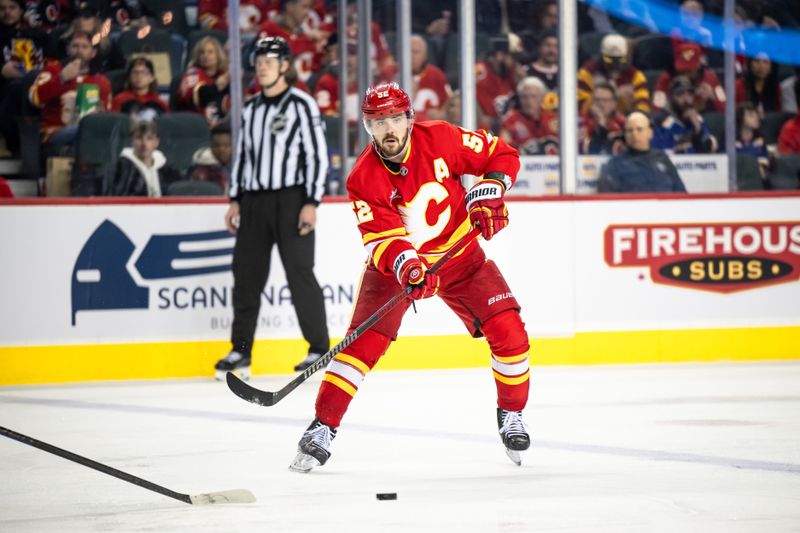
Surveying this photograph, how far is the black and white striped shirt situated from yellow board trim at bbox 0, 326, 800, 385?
0.74 metres

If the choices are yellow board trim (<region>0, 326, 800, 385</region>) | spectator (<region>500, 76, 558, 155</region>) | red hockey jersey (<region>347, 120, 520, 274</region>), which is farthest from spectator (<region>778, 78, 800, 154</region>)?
red hockey jersey (<region>347, 120, 520, 274</region>)

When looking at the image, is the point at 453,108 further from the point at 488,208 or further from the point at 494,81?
the point at 488,208

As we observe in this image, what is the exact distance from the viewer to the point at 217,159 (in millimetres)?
6062

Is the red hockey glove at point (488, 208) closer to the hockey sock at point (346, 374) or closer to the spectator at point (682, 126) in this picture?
the hockey sock at point (346, 374)

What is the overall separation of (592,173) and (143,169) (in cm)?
212

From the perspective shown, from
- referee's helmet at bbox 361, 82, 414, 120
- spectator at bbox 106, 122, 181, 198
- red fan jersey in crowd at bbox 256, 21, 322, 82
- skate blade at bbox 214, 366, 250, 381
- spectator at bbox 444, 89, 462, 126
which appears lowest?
skate blade at bbox 214, 366, 250, 381

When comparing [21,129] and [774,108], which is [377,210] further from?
[774,108]

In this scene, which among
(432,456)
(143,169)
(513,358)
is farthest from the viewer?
(143,169)

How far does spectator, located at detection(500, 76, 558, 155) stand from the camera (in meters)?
6.53

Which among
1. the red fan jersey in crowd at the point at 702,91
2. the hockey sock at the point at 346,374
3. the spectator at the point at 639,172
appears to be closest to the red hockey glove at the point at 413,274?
the hockey sock at the point at 346,374

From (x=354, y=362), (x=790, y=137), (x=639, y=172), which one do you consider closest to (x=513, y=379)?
(x=354, y=362)

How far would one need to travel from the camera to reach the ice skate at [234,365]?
18.2 feet

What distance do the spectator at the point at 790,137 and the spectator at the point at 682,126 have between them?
40cm

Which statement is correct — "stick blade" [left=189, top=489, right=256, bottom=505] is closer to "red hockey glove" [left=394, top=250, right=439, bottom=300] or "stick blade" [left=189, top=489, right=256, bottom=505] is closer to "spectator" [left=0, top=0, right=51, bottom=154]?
"red hockey glove" [left=394, top=250, right=439, bottom=300]
